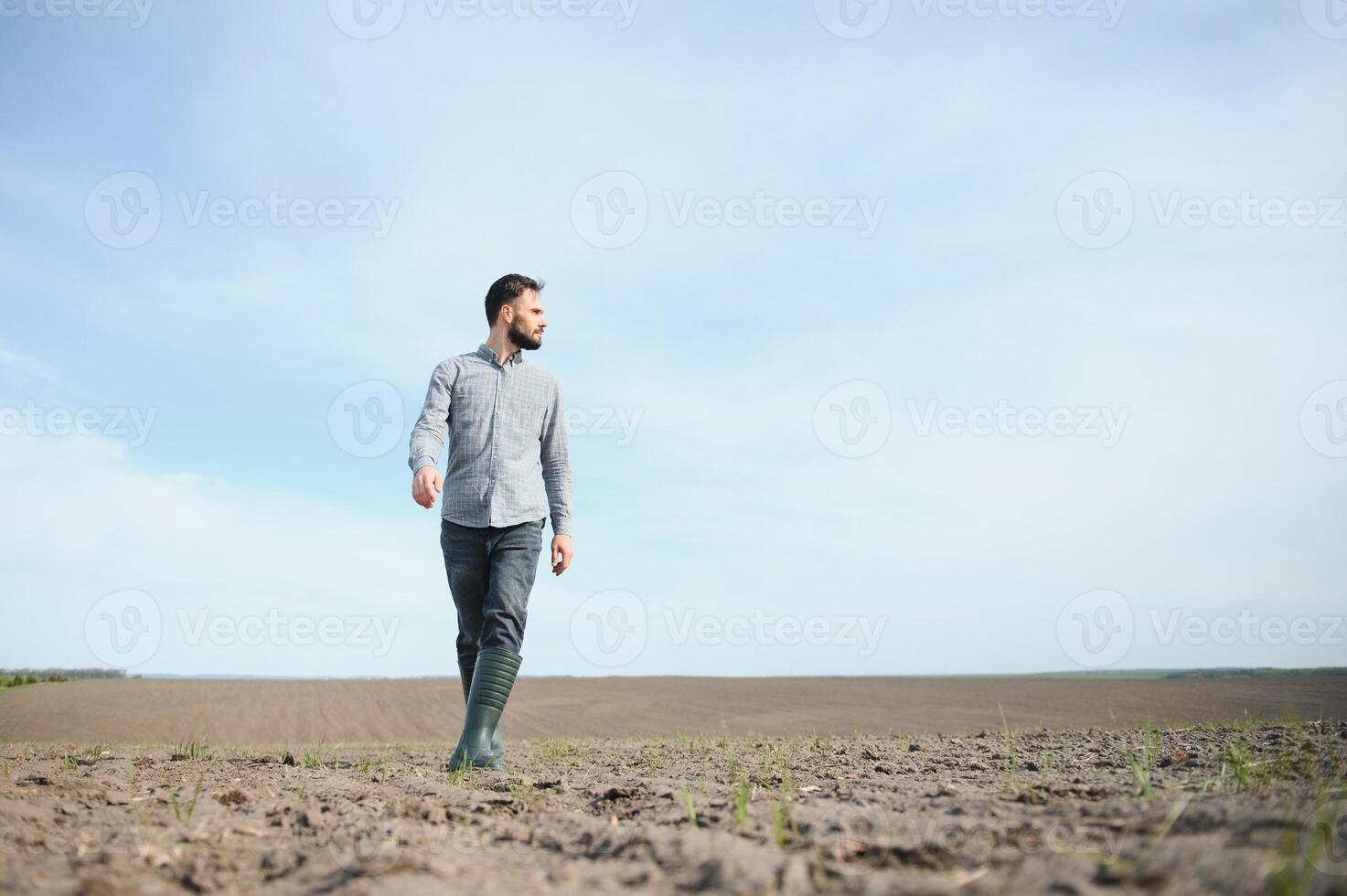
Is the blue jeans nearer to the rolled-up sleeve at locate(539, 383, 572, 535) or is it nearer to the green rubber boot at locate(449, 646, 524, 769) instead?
the green rubber boot at locate(449, 646, 524, 769)

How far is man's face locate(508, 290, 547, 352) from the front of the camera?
16.4 feet

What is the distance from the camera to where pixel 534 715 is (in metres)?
11.8

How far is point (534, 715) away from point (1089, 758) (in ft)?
28.9

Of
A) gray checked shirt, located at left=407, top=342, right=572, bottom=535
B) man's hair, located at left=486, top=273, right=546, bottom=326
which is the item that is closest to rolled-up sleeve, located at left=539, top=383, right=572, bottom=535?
gray checked shirt, located at left=407, top=342, right=572, bottom=535

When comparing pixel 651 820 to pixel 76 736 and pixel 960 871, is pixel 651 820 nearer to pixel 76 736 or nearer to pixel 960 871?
pixel 960 871

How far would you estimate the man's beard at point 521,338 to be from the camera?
16.4 ft

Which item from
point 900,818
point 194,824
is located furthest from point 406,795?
point 900,818

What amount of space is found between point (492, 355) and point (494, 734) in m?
2.05

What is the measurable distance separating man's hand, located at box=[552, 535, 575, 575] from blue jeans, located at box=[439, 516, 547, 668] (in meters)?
0.15

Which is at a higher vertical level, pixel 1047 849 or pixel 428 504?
pixel 428 504

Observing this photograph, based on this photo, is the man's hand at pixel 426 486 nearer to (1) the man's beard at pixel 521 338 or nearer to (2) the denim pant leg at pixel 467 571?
(2) the denim pant leg at pixel 467 571

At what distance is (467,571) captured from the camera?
184 inches

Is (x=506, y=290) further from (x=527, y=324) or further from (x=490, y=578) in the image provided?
(x=490, y=578)

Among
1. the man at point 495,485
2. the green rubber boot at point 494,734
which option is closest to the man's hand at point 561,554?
the man at point 495,485
